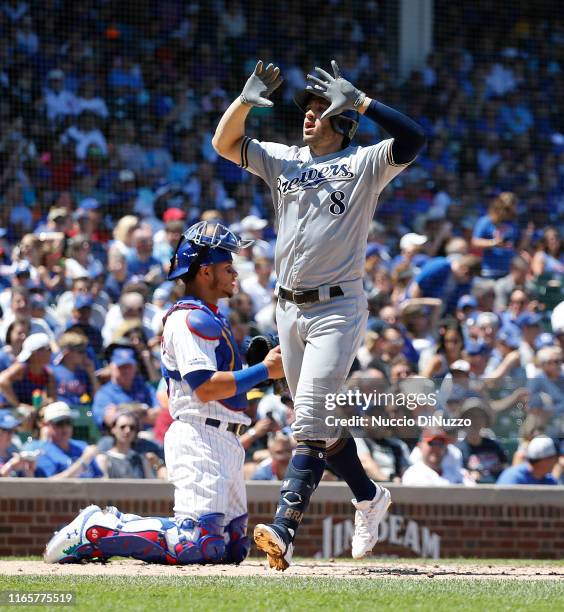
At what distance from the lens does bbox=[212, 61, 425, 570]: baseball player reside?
492cm

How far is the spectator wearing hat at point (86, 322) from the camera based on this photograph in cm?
922

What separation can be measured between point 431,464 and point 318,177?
3111 mm

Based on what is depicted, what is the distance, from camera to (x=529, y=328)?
34.5 ft

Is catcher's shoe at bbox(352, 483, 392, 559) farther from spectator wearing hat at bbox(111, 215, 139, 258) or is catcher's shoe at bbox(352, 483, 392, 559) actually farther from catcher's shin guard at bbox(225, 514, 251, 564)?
spectator wearing hat at bbox(111, 215, 139, 258)

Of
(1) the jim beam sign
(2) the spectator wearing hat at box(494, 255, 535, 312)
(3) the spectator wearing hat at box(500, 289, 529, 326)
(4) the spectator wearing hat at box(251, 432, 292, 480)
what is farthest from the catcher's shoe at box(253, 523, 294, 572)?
(2) the spectator wearing hat at box(494, 255, 535, 312)

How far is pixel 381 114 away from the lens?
494 centimetres

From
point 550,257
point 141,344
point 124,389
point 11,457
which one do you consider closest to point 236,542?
point 11,457

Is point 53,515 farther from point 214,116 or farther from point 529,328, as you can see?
point 214,116

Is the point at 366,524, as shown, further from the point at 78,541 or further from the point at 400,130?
the point at 400,130

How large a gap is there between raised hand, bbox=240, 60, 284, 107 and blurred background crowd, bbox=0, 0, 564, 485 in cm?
274

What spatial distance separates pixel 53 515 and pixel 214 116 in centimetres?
847

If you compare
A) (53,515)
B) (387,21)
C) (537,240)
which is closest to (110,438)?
(53,515)

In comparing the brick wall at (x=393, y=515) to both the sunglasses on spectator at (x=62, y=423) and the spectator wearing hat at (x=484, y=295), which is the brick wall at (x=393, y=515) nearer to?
the sunglasses on spectator at (x=62, y=423)

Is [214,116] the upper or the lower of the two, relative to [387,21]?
lower
